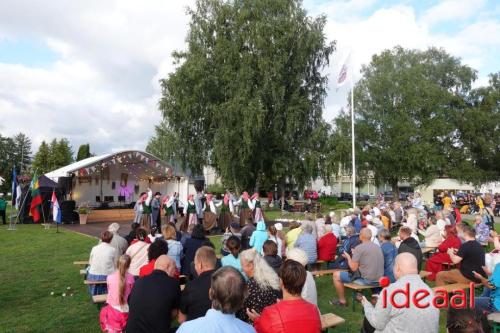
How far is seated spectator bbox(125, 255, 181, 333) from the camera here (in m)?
3.08

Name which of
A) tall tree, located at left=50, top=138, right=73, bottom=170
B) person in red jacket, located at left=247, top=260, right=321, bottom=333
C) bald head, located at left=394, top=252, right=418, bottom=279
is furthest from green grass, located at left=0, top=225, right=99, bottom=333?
tall tree, located at left=50, top=138, right=73, bottom=170

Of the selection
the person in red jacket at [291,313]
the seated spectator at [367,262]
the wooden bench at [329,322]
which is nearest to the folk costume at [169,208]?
the seated spectator at [367,262]

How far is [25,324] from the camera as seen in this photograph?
5.04 m

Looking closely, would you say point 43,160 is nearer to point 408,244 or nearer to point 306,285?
point 408,244

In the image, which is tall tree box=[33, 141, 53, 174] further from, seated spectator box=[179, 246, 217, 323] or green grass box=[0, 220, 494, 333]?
seated spectator box=[179, 246, 217, 323]

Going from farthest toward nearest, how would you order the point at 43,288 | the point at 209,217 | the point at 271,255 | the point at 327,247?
the point at 209,217
the point at 327,247
the point at 43,288
the point at 271,255

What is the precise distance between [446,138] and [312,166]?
573 inches

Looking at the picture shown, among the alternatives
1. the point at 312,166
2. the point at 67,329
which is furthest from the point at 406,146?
the point at 67,329

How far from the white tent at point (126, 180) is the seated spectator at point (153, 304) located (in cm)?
1869

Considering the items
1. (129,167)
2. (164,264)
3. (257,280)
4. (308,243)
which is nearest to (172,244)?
(308,243)

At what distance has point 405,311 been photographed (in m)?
2.92

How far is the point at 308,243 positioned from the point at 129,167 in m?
19.6

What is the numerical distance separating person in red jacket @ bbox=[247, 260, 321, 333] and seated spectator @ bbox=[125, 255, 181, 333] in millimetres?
792

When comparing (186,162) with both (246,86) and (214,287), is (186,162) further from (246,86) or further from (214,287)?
(214,287)
